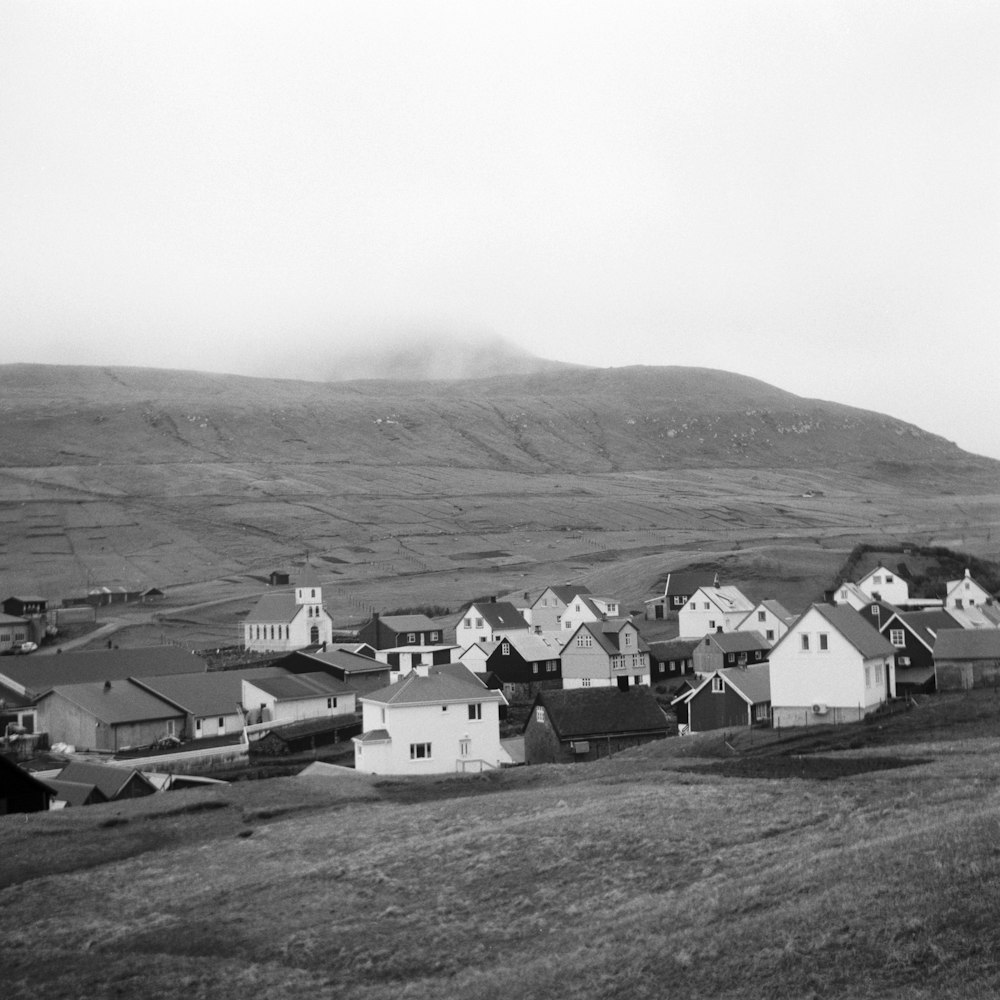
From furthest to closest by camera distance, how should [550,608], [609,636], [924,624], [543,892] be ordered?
[550,608] < [609,636] < [924,624] < [543,892]

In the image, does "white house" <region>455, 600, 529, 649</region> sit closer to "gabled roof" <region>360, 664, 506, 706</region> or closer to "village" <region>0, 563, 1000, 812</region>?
"village" <region>0, 563, 1000, 812</region>

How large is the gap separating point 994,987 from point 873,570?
104 m

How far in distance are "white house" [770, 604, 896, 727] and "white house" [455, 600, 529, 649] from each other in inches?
1733

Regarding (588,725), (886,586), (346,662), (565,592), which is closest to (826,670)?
(588,725)

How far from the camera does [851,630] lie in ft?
165

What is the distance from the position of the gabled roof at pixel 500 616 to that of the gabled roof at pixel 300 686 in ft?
71.7

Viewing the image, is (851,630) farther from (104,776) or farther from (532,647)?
(532,647)

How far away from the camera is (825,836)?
886 inches

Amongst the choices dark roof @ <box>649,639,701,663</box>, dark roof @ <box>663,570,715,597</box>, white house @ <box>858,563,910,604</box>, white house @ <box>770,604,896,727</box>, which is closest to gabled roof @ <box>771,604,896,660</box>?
white house @ <box>770,604,896,727</box>

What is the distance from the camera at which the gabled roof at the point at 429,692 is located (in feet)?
168

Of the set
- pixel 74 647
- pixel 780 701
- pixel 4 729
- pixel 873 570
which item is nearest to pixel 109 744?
pixel 4 729

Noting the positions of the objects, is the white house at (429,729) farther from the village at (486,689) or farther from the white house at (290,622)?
the white house at (290,622)

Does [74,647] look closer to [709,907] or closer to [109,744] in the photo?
[109,744]

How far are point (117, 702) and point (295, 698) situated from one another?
402 inches
